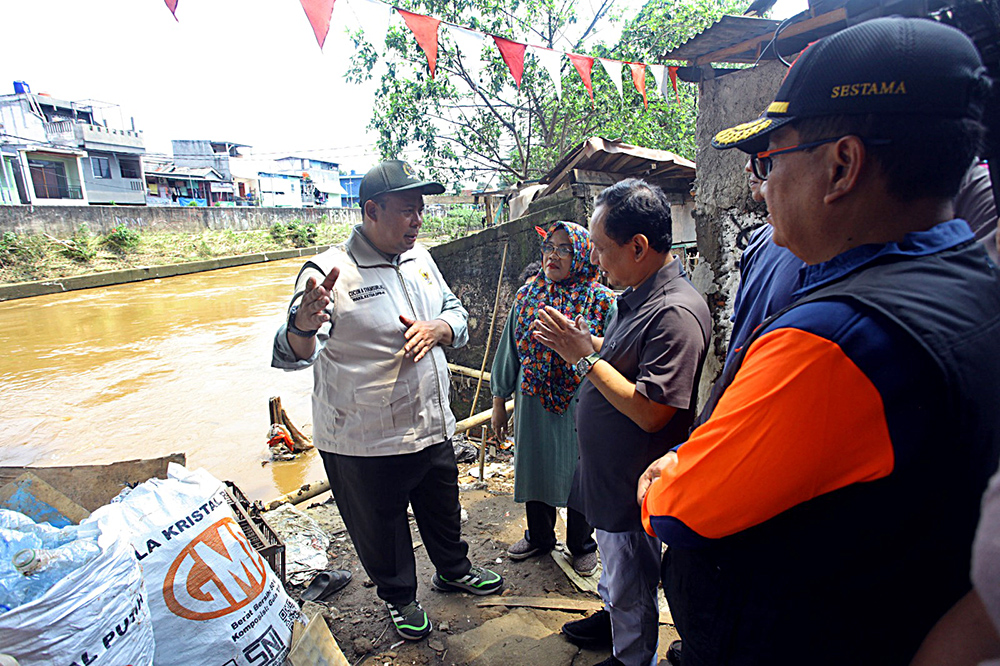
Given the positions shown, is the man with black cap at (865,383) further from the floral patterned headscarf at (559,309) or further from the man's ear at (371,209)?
the man's ear at (371,209)

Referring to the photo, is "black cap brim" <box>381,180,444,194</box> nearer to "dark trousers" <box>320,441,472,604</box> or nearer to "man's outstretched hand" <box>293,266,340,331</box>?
Answer: "man's outstretched hand" <box>293,266,340,331</box>

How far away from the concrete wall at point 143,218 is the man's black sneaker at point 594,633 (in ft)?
64.3

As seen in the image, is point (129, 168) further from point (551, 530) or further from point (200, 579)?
point (200, 579)

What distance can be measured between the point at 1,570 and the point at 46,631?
0.19 metres

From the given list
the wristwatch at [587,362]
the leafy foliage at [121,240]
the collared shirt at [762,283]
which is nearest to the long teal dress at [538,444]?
the wristwatch at [587,362]

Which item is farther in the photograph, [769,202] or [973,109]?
[769,202]

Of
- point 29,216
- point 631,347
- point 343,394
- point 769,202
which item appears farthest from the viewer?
point 29,216

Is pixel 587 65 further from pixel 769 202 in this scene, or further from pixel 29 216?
pixel 29 216

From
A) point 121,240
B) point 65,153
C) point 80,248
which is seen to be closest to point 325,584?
point 80,248

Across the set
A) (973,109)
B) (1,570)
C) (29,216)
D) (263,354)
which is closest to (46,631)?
(1,570)

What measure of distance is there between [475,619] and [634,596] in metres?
1.05

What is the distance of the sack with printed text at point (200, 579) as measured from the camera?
152cm

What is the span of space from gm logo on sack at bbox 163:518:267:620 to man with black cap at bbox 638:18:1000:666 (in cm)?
143

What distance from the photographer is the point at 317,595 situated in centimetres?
281
